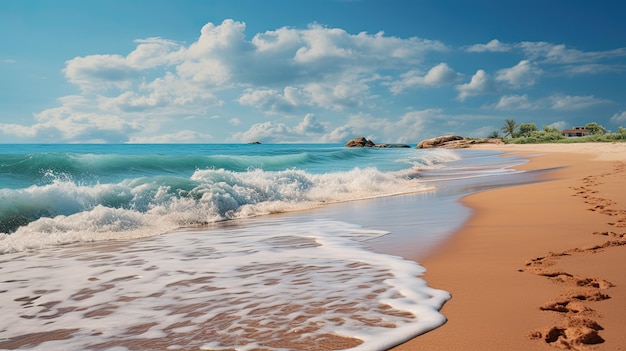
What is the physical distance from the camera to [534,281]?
3742 mm

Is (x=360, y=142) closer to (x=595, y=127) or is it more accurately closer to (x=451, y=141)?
(x=451, y=141)

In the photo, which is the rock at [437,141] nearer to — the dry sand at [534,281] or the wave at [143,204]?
the wave at [143,204]

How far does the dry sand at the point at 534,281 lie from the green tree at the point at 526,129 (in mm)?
97340

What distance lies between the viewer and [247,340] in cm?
287

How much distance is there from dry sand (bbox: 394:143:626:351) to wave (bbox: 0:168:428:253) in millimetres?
5961

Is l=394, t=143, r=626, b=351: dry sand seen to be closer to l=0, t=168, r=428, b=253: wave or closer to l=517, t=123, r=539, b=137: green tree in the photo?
l=0, t=168, r=428, b=253: wave

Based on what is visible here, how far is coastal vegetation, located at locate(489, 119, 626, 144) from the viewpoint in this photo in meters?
64.1

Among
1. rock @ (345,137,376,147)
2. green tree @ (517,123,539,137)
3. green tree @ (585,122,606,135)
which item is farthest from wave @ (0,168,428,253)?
rock @ (345,137,376,147)

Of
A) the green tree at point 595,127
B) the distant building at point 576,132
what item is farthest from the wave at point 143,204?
the distant building at point 576,132

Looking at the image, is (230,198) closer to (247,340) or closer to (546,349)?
(247,340)

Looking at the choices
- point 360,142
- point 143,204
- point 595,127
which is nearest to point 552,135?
point 595,127

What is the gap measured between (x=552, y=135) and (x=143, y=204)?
274 ft

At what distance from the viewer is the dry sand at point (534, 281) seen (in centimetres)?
263

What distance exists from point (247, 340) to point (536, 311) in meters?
2.03
